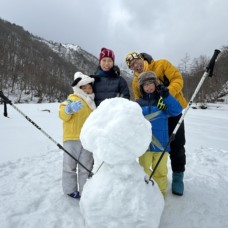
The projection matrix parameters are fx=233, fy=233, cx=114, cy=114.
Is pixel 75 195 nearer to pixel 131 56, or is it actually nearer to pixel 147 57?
pixel 131 56

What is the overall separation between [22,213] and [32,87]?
51125 mm

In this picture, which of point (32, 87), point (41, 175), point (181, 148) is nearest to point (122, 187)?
point (181, 148)

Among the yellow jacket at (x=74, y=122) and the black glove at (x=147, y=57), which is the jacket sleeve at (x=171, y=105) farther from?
the yellow jacket at (x=74, y=122)

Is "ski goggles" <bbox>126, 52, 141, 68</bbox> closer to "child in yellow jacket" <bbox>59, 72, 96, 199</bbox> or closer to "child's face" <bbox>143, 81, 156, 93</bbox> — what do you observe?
"child's face" <bbox>143, 81, 156, 93</bbox>

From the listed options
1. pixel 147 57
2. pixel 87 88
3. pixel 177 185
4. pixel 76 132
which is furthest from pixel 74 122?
pixel 177 185

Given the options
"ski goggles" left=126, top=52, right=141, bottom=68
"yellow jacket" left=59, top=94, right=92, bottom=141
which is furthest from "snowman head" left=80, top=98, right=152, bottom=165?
"ski goggles" left=126, top=52, right=141, bottom=68

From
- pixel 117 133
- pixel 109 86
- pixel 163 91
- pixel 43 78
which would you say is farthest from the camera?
pixel 43 78

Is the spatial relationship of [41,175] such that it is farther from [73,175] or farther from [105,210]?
[105,210]

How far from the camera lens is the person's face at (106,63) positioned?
3.05m

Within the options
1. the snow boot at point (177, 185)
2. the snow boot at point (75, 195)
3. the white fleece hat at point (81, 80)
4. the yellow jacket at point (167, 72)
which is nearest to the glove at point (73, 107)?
the white fleece hat at point (81, 80)

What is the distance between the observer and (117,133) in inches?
74.6

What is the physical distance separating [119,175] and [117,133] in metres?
0.36

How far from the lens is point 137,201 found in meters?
1.91

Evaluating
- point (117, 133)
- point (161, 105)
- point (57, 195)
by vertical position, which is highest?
point (161, 105)
